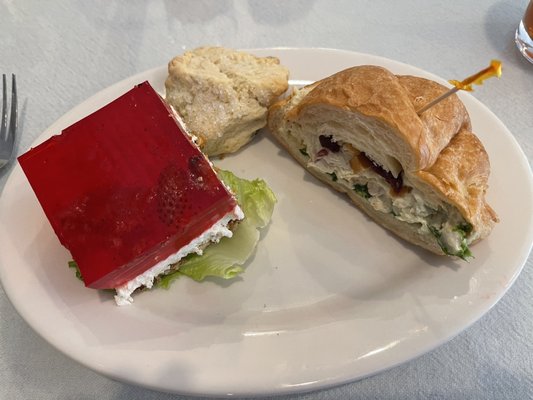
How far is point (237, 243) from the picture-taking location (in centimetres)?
192

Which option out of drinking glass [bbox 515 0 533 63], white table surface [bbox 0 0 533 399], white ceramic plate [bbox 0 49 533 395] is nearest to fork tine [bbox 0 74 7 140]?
white table surface [bbox 0 0 533 399]

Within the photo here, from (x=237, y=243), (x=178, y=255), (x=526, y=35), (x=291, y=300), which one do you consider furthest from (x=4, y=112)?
(x=526, y=35)

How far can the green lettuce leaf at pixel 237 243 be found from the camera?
6.09 ft

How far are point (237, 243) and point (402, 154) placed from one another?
792mm

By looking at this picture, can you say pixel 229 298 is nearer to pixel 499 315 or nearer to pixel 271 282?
pixel 271 282

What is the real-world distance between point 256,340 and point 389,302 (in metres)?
0.55

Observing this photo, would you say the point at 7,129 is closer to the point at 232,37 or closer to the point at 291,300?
the point at 232,37

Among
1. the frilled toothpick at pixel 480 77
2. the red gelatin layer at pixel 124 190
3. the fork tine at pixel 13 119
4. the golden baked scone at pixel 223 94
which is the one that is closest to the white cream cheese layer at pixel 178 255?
the red gelatin layer at pixel 124 190

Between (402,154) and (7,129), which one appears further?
(7,129)

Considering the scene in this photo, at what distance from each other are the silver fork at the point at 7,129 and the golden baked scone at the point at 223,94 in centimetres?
90

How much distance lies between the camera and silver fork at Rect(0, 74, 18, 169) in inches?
90.0

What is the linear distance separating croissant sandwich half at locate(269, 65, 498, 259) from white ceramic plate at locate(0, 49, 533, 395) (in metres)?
0.13

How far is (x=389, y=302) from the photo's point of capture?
5.70 ft

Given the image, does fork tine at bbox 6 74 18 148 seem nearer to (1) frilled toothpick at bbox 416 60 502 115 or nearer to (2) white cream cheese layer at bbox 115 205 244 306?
(2) white cream cheese layer at bbox 115 205 244 306
